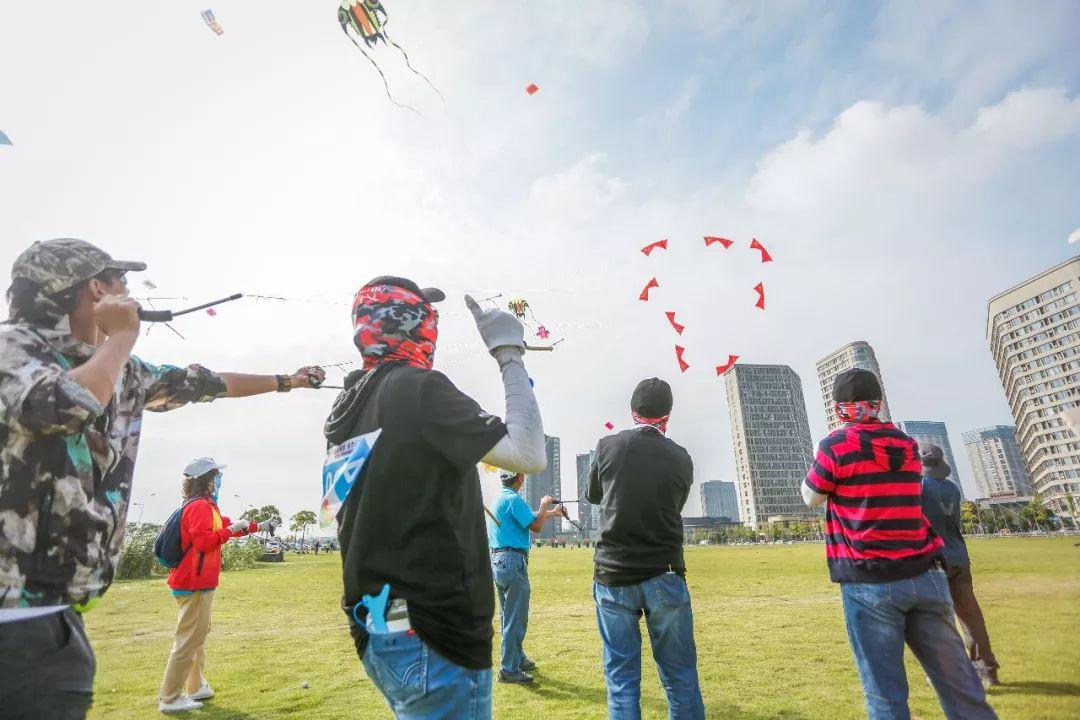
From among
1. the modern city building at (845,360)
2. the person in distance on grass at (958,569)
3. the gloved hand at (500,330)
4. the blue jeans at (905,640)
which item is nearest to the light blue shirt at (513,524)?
the blue jeans at (905,640)

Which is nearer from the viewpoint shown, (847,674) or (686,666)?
(686,666)

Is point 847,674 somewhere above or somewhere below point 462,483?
below

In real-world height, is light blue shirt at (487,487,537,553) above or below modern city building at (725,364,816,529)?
below

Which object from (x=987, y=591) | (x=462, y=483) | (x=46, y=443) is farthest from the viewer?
(x=987, y=591)

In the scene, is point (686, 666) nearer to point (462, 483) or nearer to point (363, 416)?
point (462, 483)

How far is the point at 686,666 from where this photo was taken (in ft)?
12.7

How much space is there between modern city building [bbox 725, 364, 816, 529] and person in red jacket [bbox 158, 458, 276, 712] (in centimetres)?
16867

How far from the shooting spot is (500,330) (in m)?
2.52

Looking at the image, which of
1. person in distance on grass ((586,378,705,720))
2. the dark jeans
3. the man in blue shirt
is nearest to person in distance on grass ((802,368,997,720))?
person in distance on grass ((586,378,705,720))

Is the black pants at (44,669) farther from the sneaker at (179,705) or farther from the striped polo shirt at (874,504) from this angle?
the sneaker at (179,705)

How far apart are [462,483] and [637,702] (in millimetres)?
2811

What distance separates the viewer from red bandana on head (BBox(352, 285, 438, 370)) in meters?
2.43

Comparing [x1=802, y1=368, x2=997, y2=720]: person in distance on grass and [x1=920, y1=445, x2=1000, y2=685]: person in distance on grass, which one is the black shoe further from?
[x1=920, y1=445, x2=1000, y2=685]: person in distance on grass

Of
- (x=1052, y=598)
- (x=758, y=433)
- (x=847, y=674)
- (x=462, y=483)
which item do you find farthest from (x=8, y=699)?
(x=758, y=433)
